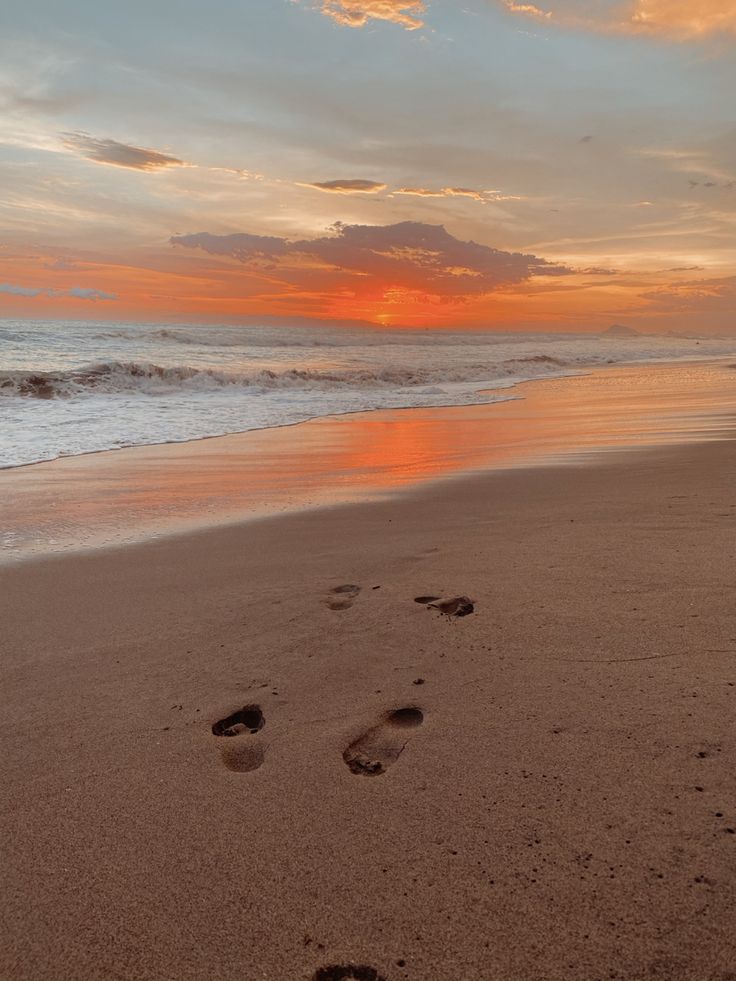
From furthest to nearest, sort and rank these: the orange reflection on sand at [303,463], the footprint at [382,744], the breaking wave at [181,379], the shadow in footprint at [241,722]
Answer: the breaking wave at [181,379] → the orange reflection on sand at [303,463] → the shadow in footprint at [241,722] → the footprint at [382,744]

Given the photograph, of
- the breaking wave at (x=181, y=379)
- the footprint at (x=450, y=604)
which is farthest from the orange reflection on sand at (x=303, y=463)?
the breaking wave at (x=181, y=379)

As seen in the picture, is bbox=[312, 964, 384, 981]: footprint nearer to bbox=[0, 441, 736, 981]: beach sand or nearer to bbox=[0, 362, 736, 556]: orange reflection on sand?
bbox=[0, 441, 736, 981]: beach sand

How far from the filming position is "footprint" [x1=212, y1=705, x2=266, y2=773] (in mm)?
2029

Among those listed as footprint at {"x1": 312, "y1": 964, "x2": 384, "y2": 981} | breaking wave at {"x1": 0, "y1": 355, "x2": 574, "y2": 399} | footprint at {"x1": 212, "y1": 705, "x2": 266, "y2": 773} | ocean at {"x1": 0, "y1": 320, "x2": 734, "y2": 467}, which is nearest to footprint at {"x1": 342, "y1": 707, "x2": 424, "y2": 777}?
footprint at {"x1": 212, "y1": 705, "x2": 266, "y2": 773}

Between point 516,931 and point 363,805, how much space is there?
1.71 feet

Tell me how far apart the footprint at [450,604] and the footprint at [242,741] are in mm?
1036

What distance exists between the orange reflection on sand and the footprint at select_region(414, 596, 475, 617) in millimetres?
2497

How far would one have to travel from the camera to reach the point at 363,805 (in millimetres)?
1781

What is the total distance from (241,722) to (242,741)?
0.39 ft

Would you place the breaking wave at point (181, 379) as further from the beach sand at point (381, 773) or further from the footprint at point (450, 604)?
the footprint at point (450, 604)

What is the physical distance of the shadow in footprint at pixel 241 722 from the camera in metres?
2.21

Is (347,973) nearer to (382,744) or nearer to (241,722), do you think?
(382,744)

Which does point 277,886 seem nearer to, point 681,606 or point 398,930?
point 398,930

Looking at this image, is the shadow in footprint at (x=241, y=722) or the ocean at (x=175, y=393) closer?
the shadow in footprint at (x=241, y=722)
